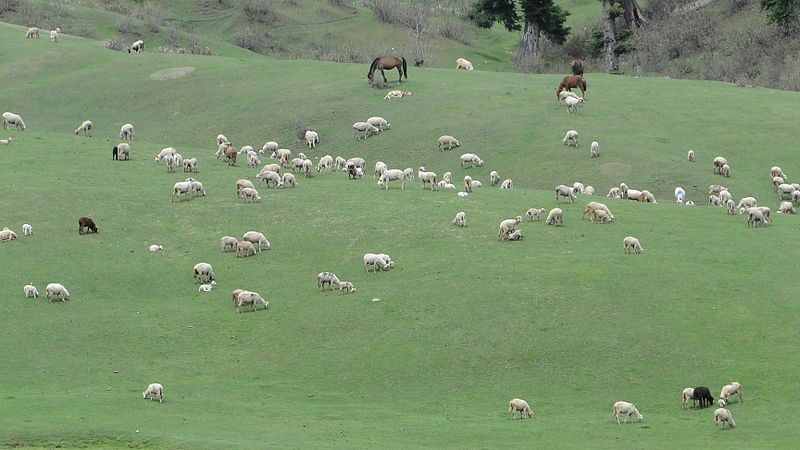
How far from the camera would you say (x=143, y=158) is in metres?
54.6

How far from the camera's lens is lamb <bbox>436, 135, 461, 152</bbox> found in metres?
57.3

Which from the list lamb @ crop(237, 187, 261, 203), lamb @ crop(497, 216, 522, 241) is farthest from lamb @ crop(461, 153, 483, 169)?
lamb @ crop(497, 216, 522, 241)

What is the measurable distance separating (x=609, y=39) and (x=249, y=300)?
2002 inches

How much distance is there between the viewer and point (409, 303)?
118 ft

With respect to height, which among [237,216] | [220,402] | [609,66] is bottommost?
[220,402]

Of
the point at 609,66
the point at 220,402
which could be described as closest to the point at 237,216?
the point at 220,402

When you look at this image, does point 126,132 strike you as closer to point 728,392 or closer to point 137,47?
point 137,47

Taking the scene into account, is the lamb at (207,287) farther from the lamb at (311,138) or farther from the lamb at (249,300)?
the lamb at (311,138)

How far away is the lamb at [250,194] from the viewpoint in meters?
46.4

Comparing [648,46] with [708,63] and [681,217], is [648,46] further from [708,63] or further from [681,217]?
[681,217]

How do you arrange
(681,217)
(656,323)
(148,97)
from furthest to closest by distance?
1. (148,97)
2. (681,217)
3. (656,323)

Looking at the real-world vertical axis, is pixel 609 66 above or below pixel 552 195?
above

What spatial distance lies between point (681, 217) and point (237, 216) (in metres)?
15.8

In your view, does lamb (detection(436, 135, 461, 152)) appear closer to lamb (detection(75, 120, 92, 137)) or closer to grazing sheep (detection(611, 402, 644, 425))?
lamb (detection(75, 120, 92, 137))
